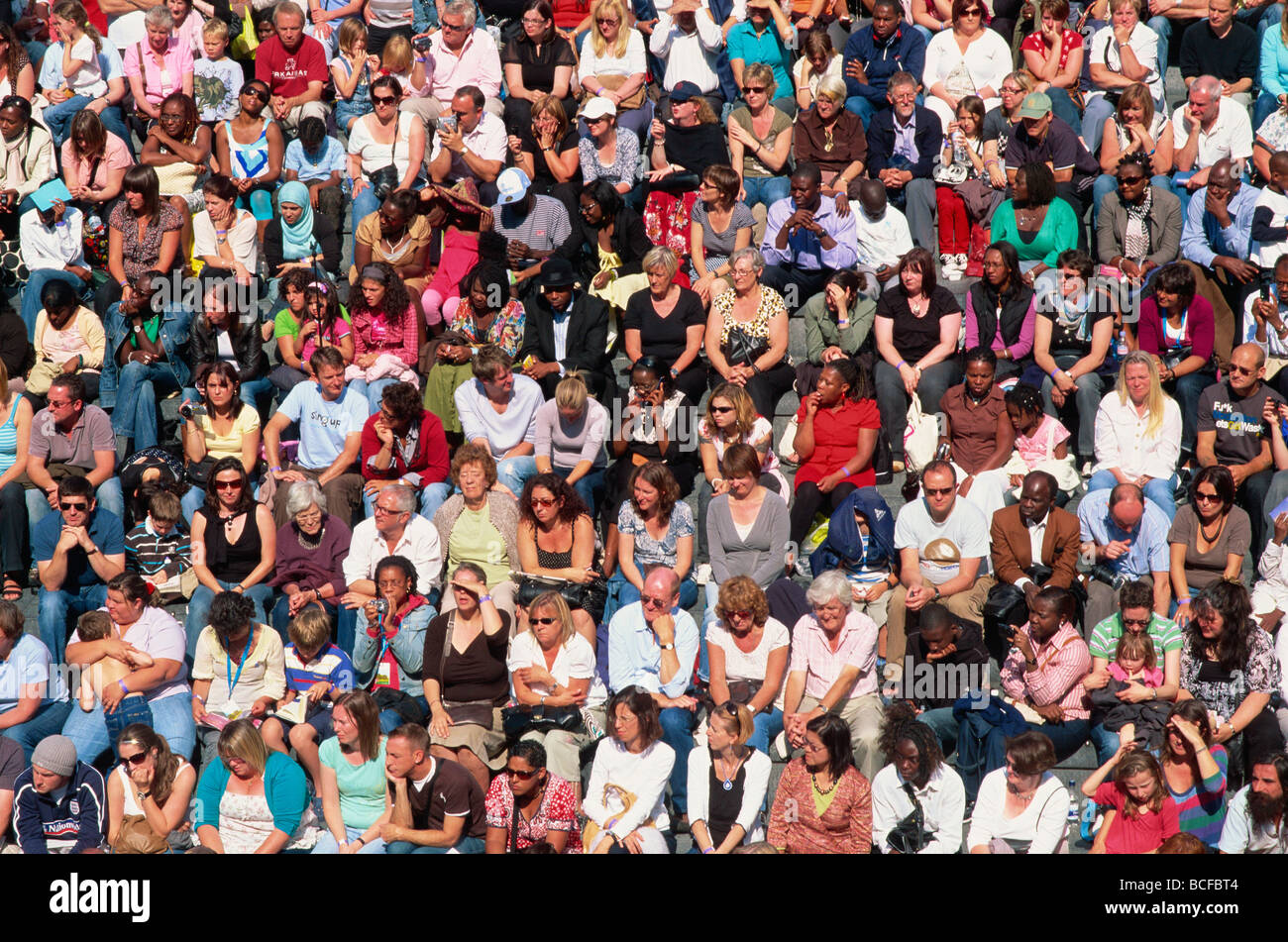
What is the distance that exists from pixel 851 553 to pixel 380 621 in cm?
254

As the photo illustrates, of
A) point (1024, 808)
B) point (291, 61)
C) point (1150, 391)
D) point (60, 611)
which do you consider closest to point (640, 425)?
point (1150, 391)

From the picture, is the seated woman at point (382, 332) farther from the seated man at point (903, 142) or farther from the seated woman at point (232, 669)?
the seated man at point (903, 142)

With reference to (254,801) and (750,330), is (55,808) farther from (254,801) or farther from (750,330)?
(750,330)

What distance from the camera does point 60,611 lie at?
10.4m

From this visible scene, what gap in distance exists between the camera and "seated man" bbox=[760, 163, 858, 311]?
38.6 feet

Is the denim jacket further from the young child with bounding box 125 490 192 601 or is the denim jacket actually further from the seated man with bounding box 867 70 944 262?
the seated man with bounding box 867 70 944 262

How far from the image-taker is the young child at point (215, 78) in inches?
519

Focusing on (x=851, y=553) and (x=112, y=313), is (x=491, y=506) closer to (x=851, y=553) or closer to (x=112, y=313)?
(x=851, y=553)

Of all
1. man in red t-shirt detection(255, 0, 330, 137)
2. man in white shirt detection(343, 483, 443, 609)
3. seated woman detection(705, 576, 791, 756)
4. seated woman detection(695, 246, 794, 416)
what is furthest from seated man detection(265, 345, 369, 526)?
man in red t-shirt detection(255, 0, 330, 137)

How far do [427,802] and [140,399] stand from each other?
12.0ft

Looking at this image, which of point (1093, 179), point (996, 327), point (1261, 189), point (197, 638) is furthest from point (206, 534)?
point (1261, 189)

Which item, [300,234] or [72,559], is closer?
[72,559]

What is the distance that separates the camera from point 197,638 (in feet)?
32.9

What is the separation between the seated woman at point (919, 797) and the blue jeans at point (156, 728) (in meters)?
3.51
